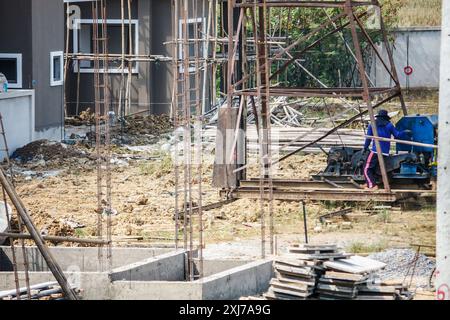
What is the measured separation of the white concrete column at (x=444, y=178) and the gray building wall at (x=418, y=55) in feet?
98.9

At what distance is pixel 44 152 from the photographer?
24.7m

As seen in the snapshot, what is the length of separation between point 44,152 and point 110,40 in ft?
30.3

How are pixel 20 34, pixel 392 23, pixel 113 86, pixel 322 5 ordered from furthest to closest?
pixel 392 23
pixel 113 86
pixel 20 34
pixel 322 5

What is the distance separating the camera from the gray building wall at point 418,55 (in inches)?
1577

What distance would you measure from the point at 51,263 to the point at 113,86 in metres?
21.2

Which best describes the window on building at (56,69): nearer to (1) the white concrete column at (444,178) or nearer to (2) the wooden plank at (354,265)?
(2) the wooden plank at (354,265)

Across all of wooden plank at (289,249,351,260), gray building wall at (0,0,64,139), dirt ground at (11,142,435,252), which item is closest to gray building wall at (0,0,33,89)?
gray building wall at (0,0,64,139)

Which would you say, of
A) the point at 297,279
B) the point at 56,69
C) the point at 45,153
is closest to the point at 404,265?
the point at 297,279
